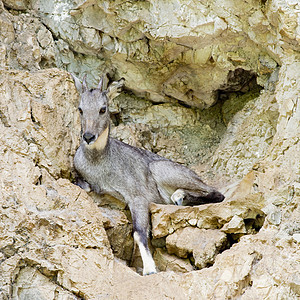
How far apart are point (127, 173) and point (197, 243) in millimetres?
1609

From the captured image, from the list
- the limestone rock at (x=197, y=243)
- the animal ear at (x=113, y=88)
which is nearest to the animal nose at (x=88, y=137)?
the animal ear at (x=113, y=88)

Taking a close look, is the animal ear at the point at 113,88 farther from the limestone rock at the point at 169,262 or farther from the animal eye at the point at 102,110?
the limestone rock at the point at 169,262

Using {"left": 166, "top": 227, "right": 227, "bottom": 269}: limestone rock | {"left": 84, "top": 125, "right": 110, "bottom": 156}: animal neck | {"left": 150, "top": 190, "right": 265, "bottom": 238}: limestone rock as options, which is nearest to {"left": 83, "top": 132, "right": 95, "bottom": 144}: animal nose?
{"left": 84, "top": 125, "right": 110, "bottom": 156}: animal neck

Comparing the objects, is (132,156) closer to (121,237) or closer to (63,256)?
(121,237)

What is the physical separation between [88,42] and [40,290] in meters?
4.53

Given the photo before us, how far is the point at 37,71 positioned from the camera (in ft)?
24.5

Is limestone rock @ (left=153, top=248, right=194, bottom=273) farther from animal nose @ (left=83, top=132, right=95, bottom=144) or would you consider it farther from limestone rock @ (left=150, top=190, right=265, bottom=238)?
animal nose @ (left=83, top=132, right=95, bottom=144)

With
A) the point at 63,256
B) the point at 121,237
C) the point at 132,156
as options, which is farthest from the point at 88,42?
the point at 63,256

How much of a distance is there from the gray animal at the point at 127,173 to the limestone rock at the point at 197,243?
1.35 feet

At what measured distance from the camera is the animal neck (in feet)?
23.4

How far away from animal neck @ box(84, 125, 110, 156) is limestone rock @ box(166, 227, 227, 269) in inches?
63.3

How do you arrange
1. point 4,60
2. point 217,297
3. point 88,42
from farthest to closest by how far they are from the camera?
point 88,42, point 4,60, point 217,297

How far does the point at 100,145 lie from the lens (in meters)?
7.21

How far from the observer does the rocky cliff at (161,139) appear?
537 cm
